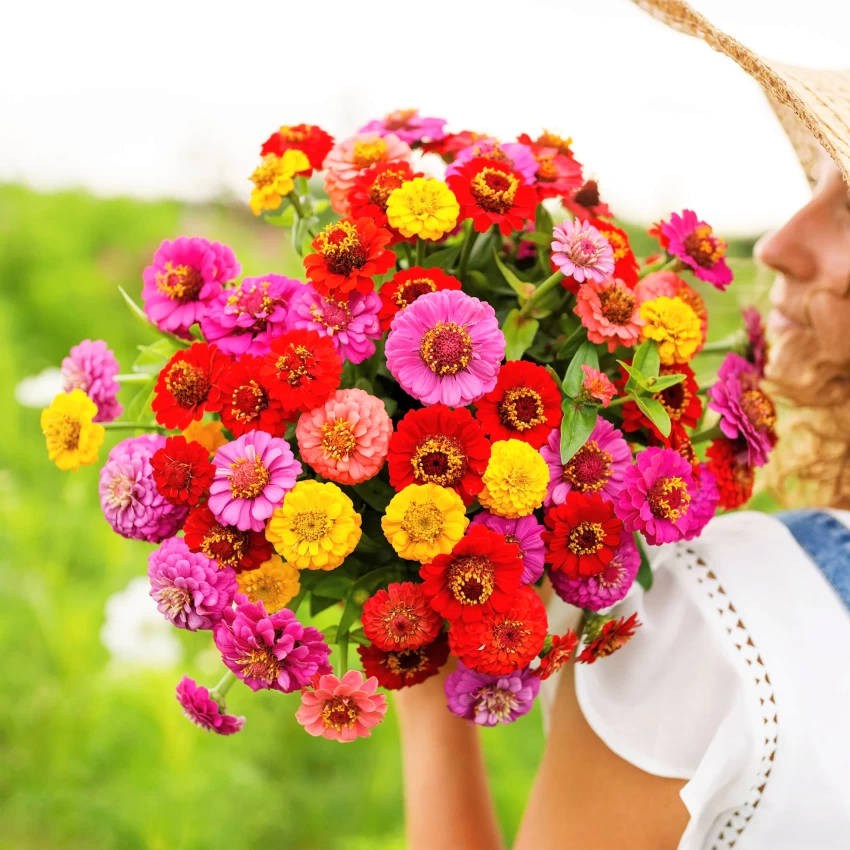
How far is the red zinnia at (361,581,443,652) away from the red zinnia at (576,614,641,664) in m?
0.15

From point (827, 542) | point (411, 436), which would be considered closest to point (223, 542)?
point (411, 436)

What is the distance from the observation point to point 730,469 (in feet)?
2.13

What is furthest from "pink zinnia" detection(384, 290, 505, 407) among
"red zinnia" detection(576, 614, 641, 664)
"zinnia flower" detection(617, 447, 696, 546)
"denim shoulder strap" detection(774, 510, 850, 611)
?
"denim shoulder strap" detection(774, 510, 850, 611)

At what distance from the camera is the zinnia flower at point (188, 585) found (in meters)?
0.54

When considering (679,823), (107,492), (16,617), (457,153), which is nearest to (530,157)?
(457,153)

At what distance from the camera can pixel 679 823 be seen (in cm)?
66

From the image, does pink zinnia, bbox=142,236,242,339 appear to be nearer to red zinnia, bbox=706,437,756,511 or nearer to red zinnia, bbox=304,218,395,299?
red zinnia, bbox=304,218,395,299

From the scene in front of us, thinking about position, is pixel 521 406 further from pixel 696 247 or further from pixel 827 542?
pixel 827 542

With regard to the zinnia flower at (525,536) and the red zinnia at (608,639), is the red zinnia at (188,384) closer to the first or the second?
the zinnia flower at (525,536)

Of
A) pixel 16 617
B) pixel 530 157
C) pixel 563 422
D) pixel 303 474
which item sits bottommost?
pixel 16 617

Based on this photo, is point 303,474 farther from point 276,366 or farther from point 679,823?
point 679,823

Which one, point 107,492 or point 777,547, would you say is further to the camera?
point 777,547

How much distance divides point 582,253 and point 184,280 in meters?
0.29

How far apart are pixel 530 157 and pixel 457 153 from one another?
0.28 ft
